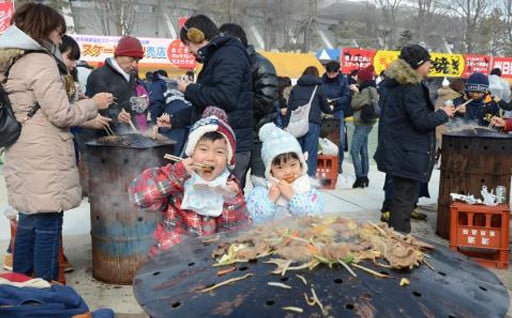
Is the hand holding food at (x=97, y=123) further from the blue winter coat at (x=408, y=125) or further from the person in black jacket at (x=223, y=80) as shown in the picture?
the blue winter coat at (x=408, y=125)

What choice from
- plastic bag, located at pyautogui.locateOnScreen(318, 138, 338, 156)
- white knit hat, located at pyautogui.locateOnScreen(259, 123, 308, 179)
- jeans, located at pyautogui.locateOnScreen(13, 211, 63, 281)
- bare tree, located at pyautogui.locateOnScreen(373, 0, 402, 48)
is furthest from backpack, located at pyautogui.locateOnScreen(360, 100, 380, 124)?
bare tree, located at pyautogui.locateOnScreen(373, 0, 402, 48)

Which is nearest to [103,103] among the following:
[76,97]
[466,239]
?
[76,97]

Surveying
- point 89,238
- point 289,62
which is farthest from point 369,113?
point 289,62

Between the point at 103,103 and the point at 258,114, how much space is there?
1225 millimetres

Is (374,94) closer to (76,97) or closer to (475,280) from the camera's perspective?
(76,97)

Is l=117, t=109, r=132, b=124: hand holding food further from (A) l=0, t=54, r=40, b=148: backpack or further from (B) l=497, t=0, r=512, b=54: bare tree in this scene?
(B) l=497, t=0, r=512, b=54: bare tree

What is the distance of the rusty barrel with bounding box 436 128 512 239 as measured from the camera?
4723 mm

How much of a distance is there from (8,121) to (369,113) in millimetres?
5659

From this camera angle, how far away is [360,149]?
25.2ft

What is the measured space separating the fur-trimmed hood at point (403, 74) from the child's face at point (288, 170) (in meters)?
2.17

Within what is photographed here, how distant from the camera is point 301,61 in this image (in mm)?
20203

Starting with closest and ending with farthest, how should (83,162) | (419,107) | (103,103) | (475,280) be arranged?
(475,280) < (103,103) < (419,107) < (83,162)

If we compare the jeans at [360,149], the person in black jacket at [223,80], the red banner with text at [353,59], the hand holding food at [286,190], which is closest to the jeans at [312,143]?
the jeans at [360,149]

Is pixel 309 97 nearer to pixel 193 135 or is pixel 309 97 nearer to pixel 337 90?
pixel 337 90
